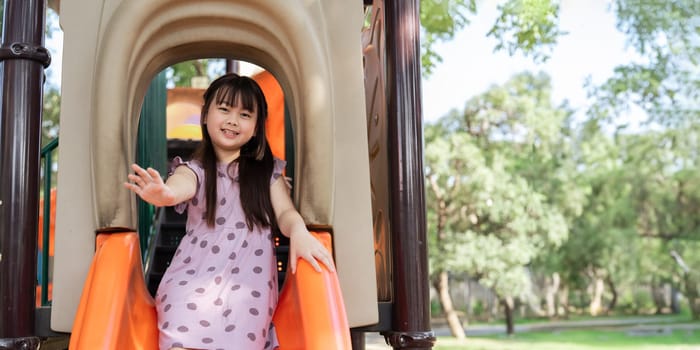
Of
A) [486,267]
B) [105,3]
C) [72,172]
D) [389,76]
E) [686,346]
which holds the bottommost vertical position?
[686,346]

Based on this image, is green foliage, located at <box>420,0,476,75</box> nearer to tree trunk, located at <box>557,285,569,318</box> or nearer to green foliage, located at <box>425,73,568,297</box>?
green foliage, located at <box>425,73,568,297</box>

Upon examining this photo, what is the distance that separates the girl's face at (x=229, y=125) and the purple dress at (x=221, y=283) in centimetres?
11

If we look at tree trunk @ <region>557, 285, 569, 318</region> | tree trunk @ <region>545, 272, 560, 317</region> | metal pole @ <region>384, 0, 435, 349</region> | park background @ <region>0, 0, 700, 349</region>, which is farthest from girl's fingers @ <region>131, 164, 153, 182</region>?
tree trunk @ <region>545, 272, 560, 317</region>

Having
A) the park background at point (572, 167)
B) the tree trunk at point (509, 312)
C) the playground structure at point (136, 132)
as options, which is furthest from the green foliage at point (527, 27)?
the tree trunk at point (509, 312)

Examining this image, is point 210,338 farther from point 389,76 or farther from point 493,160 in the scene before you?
point 493,160

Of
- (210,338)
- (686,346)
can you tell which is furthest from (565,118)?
(210,338)

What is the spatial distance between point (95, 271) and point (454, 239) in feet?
50.3

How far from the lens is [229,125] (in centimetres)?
262

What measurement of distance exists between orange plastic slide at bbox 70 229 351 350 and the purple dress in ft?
0.29

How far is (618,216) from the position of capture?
21062 millimetres

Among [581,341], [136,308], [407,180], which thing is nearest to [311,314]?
[136,308]

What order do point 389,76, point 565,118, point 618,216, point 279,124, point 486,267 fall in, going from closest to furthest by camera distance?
point 389,76 < point 279,124 < point 486,267 < point 565,118 < point 618,216

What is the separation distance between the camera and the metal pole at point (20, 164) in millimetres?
2559

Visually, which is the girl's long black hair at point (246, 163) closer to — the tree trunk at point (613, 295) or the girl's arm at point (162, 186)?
the girl's arm at point (162, 186)
